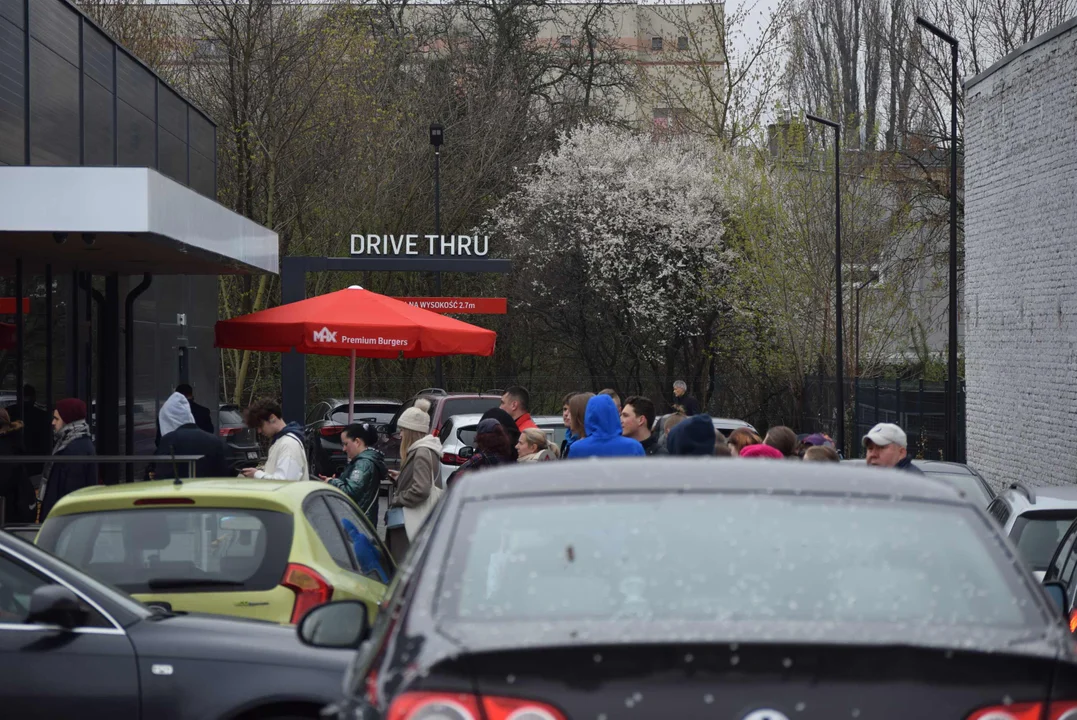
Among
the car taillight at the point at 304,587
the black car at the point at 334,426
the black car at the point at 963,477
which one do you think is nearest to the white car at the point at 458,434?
the black car at the point at 334,426

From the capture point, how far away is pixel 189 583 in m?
7.03

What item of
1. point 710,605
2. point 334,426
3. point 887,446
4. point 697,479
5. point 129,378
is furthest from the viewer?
point 334,426

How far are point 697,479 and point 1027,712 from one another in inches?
41.9

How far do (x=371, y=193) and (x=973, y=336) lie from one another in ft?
65.0

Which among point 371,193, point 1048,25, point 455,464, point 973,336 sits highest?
point 1048,25

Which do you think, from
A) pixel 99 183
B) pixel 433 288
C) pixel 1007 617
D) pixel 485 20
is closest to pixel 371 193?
pixel 433 288

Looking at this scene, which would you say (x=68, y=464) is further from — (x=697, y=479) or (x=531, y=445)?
(x=697, y=479)

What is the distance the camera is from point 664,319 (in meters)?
42.9

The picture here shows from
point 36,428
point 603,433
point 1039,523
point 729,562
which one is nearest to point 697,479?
point 729,562

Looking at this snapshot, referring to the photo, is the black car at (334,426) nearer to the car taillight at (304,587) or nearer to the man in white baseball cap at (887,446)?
the man in white baseball cap at (887,446)

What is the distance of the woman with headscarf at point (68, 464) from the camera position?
11773 mm

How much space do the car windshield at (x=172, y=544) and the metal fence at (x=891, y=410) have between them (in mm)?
24210

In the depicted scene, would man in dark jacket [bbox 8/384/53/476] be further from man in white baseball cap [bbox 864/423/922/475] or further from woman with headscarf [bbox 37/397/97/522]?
man in white baseball cap [bbox 864/423/922/475]

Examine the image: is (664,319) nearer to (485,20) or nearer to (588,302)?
(588,302)
